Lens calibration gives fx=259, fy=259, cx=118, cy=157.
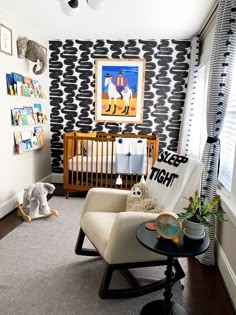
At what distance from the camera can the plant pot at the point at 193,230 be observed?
1.40 metres

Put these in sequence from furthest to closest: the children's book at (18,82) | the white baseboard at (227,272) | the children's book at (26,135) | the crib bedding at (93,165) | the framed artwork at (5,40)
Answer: the crib bedding at (93,165) < the children's book at (26,135) < the children's book at (18,82) < the framed artwork at (5,40) < the white baseboard at (227,272)

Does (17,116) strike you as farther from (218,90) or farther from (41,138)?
(218,90)

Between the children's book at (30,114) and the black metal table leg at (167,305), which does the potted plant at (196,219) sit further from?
the children's book at (30,114)

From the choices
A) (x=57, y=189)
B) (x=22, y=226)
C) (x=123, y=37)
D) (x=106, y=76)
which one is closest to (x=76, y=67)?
(x=106, y=76)

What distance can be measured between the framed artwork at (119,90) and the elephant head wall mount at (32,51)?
3.03ft

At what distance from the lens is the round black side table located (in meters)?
1.31

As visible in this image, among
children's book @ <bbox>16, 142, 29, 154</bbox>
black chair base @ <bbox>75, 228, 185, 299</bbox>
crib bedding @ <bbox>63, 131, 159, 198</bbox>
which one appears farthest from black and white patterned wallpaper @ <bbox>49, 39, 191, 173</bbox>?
black chair base @ <bbox>75, 228, 185, 299</bbox>

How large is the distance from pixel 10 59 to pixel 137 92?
6.13ft

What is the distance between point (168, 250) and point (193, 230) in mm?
197

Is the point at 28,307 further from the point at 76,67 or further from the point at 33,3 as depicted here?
the point at 76,67

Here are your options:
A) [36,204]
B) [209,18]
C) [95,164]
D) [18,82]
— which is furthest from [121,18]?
[36,204]

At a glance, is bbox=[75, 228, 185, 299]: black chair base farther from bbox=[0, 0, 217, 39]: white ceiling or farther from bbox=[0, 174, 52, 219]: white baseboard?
bbox=[0, 0, 217, 39]: white ceiling

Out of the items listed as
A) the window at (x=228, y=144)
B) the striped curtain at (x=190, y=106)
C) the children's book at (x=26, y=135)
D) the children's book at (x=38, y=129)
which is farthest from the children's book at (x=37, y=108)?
the window at (x=228, y=144)

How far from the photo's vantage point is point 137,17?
2.97 m
